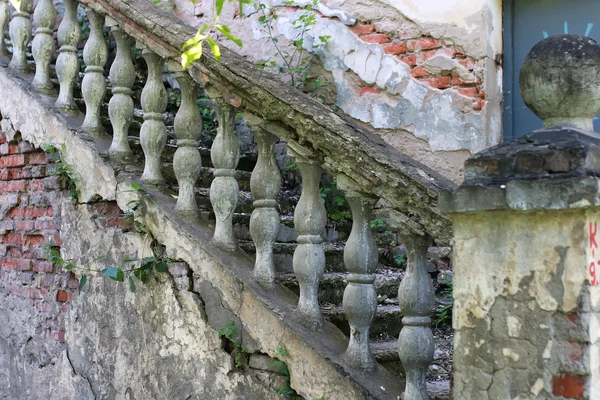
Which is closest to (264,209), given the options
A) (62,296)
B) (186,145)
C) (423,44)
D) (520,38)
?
(186,145)

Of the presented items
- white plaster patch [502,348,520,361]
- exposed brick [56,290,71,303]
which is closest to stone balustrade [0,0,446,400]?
white plaster patch [502,348,520,361]

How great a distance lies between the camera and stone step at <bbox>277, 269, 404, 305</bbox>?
3303mm

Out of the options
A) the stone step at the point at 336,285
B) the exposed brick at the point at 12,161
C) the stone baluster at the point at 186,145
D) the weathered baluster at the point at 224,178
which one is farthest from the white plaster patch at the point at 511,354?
the exposed brick at the point at 12,161

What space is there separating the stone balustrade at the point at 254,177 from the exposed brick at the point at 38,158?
12.3 inches

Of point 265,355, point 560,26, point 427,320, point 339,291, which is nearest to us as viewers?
point 427,320

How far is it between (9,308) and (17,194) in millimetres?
711

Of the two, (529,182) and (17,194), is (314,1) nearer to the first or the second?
(17,194)

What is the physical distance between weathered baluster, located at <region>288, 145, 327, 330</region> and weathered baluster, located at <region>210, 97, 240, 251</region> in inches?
15.9

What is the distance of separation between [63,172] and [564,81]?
2771mm

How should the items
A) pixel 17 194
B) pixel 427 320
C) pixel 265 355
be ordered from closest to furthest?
pixel 427 320, pixel 265 355, pixel 17 194

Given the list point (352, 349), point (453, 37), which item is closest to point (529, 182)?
point (352, 349)

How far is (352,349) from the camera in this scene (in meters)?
2.79

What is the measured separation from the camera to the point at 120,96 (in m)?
3.72

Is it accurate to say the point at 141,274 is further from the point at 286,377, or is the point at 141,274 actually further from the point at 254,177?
the point at 286,377
